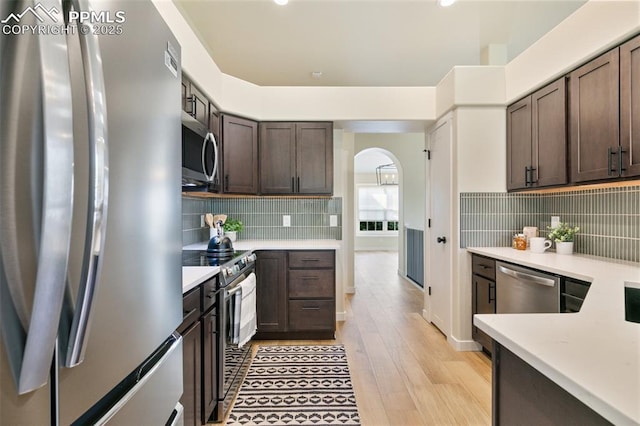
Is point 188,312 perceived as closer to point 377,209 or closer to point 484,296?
point 484,296

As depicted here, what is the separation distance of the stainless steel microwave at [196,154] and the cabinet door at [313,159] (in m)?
1.25

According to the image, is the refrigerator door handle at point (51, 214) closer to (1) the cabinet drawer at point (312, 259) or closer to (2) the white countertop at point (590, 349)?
(2) the white countertop at point (590, 349)

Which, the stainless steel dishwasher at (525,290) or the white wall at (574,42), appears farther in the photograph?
the stainless steel dishwasher at (525,290)

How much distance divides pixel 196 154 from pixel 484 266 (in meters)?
2.52

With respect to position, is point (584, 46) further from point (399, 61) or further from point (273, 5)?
point (273, 5)

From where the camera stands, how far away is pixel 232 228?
11.2 ft

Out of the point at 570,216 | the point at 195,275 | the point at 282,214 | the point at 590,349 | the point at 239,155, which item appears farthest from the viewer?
the point at 282,214

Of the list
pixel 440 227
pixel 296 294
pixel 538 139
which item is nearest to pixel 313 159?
pixel 296 294

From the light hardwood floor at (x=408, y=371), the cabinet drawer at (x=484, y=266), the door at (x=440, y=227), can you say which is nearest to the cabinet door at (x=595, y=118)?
the cabinet drawer at (x=484, y=266)

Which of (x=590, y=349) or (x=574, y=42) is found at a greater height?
(x=574, y=42)

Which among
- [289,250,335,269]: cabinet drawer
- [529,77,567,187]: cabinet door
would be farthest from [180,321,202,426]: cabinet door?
[529,77,567,187]: cabinet door

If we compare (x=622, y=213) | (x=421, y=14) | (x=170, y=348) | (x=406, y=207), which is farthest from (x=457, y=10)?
(x=406, y=207)

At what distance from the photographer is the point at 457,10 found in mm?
2924

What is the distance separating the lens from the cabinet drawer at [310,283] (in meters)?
3.09
